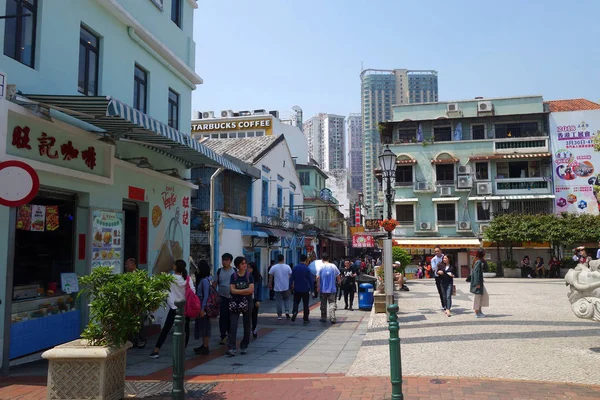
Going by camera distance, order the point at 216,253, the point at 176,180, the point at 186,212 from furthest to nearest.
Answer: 1. the point at 216,253
2. the point at 186,212
3. the point at 176,180

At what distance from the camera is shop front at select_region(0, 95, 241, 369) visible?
7.14 m

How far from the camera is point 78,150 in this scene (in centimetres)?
870

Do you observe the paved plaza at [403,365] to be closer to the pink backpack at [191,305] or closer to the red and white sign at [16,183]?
the pink backpack at [191,305]

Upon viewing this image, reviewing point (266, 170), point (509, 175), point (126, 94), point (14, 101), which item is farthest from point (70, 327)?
point (509, 175)

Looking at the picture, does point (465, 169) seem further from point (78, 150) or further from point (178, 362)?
point (178, 362)

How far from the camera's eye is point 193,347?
8922mm

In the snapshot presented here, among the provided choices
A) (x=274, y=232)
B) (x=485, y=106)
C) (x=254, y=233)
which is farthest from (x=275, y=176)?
(x=485, y=106)

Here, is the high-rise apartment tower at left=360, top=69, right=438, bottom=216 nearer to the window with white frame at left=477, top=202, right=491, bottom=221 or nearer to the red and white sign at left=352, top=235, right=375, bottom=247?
the window with white frame at left=477, top=202, right=491, bottom=221

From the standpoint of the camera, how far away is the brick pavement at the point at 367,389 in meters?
5.43

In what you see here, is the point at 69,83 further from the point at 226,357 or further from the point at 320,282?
the point at 320,282

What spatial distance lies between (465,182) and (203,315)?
106 ft

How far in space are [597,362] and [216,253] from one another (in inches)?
508

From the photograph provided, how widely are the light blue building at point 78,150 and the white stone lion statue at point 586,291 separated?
7015 mm

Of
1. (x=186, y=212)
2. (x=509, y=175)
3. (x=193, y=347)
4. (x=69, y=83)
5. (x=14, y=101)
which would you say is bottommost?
(x=193, y=347)
